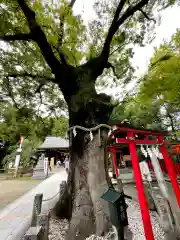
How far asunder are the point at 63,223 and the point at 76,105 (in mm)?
3452

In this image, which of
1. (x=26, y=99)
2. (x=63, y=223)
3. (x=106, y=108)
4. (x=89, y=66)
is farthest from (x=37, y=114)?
(x=63, y=223)

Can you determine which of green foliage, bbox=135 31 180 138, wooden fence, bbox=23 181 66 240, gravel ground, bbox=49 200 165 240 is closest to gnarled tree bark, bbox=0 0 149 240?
gravel ground, bbox=49 200 165 240

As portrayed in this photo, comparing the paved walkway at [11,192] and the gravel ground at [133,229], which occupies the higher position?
the paved walkway at [11,192]

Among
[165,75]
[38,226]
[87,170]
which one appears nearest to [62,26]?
[165,75]

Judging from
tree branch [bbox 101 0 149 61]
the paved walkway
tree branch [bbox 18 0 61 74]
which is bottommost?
the paved walkway

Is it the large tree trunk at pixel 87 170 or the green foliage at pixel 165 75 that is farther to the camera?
the green foliage at pixel 165 75

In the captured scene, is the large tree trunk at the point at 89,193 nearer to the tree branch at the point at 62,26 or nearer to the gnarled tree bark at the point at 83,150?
the gnarled tree bark at the point at 83,150

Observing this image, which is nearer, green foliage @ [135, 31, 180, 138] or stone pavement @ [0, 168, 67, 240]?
stone pavement @ [0, 168, 67, 240]

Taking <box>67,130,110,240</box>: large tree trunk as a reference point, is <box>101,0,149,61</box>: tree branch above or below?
above

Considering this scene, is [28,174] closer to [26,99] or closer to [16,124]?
[16,124]

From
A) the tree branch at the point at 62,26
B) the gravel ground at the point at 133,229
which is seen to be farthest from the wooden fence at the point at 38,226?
the tree branch at the point at 62,26

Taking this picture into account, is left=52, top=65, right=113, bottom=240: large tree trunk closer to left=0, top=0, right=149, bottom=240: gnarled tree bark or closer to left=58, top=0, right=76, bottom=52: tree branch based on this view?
left=0, top=0, right=149, bottom=240: gnarled tree bark

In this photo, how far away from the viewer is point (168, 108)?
12453 millimetres

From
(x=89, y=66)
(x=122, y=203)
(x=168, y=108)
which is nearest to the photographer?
(x=122, y=203)
